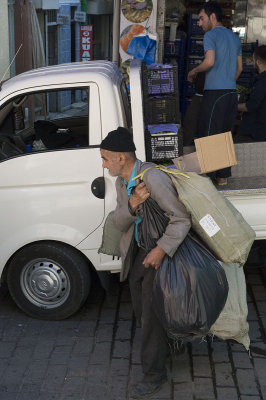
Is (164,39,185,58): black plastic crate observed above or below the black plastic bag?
above

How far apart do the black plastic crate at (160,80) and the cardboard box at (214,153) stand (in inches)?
26.2

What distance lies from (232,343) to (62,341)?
138cm

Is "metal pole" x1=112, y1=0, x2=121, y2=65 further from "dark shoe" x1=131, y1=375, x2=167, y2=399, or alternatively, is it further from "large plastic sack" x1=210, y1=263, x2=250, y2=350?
"dark shoe" x1=131, y1=375, x2=167, y2=399

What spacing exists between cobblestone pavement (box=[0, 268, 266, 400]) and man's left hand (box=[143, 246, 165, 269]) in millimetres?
1039

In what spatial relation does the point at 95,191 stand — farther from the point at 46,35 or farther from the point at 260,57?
the point at 46,35

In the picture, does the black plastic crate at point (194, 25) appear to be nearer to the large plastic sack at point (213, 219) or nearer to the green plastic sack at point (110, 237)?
the green plastic sack at point (110, 237)

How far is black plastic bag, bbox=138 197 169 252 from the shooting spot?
13.5 feet

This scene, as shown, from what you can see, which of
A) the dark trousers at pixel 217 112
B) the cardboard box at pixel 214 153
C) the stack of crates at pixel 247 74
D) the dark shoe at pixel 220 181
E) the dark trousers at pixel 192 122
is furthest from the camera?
the stack of crates at pixel 247 74

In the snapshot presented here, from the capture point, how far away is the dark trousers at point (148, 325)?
14.3 ft

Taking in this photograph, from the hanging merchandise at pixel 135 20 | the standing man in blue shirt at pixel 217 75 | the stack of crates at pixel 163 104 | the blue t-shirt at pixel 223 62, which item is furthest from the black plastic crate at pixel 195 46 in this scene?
the stack of crates at pixel 163 104

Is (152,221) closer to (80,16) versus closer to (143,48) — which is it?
(143,48)

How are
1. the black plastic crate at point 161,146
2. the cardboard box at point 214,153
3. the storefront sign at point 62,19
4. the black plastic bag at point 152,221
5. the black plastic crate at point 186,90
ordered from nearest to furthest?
the black plastic bag at point 152,221, the cardboard box at point 214,153, the black plastic crate at point 161,146, the black plastic crate at point 186,90, the storefront sign at point 62,19

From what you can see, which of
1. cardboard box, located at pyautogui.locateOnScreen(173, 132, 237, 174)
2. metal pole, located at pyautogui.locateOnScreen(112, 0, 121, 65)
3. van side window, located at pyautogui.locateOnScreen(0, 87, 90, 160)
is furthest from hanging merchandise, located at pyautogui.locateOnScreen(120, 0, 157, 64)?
cardboard box, located at pyautogui.locateOnScreen(173, 132, 237, 174)

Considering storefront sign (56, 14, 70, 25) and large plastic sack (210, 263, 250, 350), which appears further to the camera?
storefront sign (56, 14, 70, 25)
